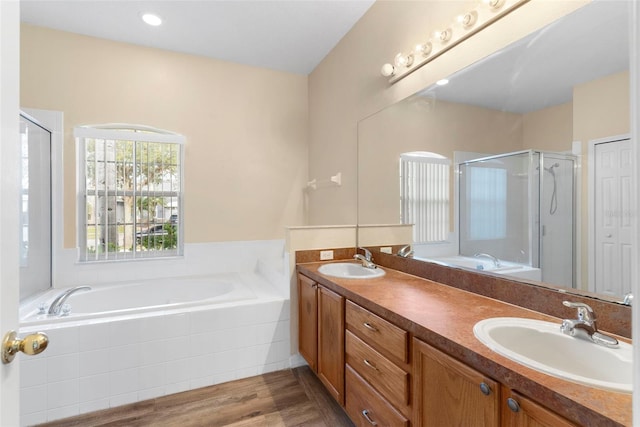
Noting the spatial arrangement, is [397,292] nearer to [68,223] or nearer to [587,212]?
[587,212]

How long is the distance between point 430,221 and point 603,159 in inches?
37.8

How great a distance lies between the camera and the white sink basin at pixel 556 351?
870 millimetres

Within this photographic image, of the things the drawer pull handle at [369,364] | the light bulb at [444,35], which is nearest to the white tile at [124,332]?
the drawer pull handle at [369,364]

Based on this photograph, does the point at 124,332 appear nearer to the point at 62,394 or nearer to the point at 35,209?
the point at 62,394

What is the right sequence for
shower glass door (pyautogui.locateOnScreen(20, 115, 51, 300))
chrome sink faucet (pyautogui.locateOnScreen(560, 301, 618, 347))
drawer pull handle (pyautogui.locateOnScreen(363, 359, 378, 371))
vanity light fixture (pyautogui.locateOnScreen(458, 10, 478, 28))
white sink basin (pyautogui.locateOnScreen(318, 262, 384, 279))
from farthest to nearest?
shower glass door (pyautogui.locateOnScreen(20, 115, 51, 300))
white sink basin (pyautogui.locateOnScreen(318, 262, 384, 279))
vanity light fixture (pyautogui.locateOnScreen(458, 10, 478, 28))
drawer pull handle (pyautogui.locateOnScreen(363, 359, 378, 371))
chrome sink faucet (pyautogui.locateOnScreen(560, 301, 618, 347))

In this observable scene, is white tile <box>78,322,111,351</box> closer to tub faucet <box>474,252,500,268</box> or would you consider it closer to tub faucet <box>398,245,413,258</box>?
tub faucet <box>398,245,413,258</box>

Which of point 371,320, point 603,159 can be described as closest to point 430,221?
point 371,320

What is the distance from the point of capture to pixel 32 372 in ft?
5.96

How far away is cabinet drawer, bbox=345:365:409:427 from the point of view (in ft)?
4.36

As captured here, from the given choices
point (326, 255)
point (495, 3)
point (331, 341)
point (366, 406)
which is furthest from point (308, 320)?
point (495, 3)

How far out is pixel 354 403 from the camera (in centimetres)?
164

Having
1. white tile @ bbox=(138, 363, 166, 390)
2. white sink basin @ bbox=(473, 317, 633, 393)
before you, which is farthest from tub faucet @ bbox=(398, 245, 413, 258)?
white tile @ bbox=(138, 363, 166, 390)

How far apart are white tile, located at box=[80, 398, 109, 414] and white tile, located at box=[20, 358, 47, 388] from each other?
28 centimetres

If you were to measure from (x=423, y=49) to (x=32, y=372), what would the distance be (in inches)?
119
